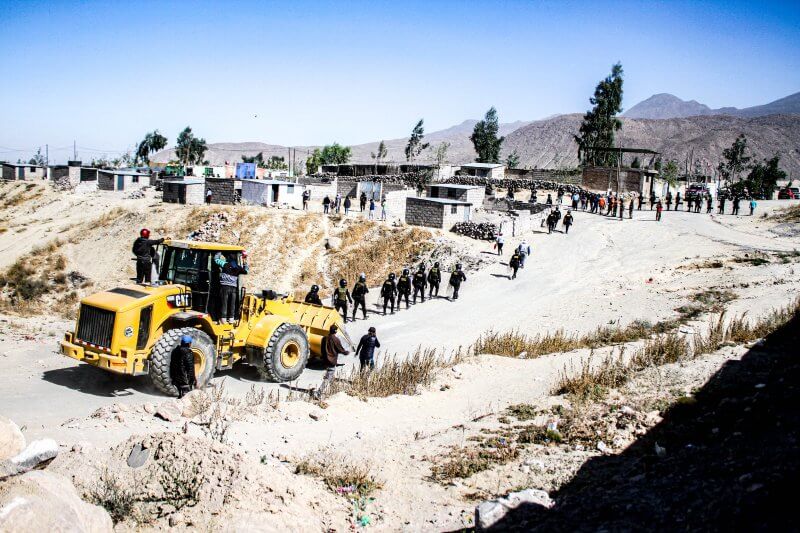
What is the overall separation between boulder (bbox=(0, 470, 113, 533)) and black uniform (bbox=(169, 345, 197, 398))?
173 inches

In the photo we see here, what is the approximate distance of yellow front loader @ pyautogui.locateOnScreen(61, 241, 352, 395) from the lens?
1117cm

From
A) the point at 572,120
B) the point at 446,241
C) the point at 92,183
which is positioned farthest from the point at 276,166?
the point at 572,120

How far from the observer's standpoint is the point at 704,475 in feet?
22.1

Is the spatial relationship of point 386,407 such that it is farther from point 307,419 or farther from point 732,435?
point 732,435

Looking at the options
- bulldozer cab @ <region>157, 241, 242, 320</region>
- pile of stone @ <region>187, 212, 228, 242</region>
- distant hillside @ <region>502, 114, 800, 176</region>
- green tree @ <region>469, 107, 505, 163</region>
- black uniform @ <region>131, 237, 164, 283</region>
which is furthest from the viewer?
distant hillside @ <region>502, 114, 800, 176</region>

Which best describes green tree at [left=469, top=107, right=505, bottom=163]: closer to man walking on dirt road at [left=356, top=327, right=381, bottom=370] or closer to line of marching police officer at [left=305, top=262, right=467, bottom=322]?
line of marching police officer at [left=305, top=262, right=467, bottom=322]

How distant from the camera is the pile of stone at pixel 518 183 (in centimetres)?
5078

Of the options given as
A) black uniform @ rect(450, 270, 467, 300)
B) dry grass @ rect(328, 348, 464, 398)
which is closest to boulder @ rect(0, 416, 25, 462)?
dry grass @ rect(328, 348, 464, 398)

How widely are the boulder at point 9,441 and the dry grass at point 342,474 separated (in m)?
3.52

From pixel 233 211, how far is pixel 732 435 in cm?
3377

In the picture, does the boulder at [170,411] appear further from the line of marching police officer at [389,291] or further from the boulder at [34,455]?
the line of marching police officer at [389,291]

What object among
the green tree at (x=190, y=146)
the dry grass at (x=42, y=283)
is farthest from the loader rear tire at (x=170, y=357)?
the green tree at (x=190, y=146)

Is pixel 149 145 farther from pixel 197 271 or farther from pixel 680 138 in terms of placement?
pixel 680 138

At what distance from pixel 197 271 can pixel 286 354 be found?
2635mm
